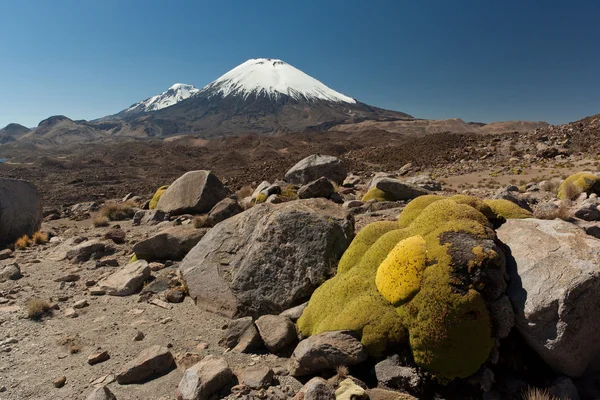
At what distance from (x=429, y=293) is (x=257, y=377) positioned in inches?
120

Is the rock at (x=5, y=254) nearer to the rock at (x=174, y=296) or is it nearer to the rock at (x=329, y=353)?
the rock at (x=174, y=296)

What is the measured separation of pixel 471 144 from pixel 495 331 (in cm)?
3744

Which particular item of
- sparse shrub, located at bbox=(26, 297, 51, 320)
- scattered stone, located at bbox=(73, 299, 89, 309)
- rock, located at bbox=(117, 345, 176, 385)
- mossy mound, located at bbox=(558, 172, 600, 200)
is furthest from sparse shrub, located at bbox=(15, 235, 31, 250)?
mossy mound, located at bbox=(558, 172, 600, 200)

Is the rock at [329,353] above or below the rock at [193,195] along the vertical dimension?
below

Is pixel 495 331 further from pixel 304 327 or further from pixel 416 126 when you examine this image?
pixel 416 126

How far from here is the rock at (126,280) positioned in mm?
9500

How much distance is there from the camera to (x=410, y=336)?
5082 mm

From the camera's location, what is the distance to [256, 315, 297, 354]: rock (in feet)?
20.6

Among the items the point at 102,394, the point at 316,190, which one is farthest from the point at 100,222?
the point at 102,394

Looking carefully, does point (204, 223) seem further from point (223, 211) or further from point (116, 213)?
point (116, 213)

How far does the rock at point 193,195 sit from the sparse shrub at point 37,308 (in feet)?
28.0

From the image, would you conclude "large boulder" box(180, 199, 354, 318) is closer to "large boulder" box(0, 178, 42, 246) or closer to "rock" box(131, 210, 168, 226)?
"rock" box(131, 210, 168, 226)

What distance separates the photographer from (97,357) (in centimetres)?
649

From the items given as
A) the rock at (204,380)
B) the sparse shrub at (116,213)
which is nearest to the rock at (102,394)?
the rock at (204,380)
